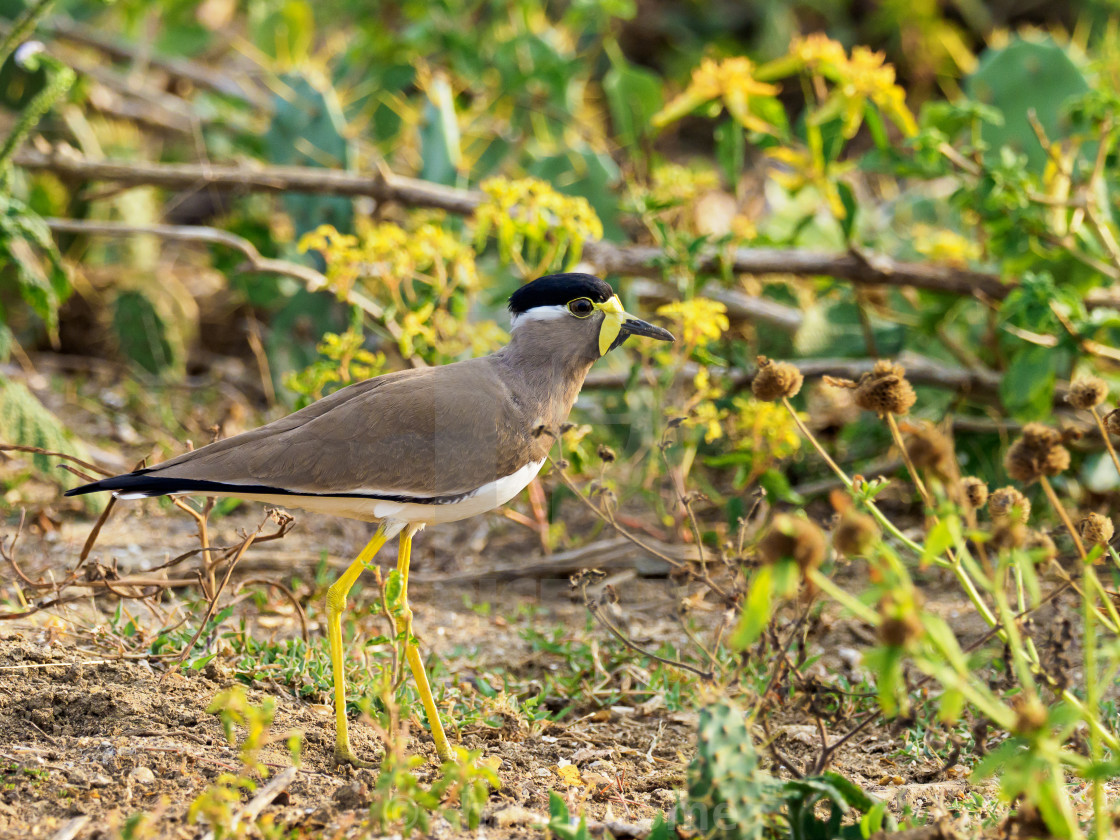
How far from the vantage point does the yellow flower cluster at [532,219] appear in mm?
4152

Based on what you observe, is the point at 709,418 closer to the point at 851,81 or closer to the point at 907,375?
the point at 907,375

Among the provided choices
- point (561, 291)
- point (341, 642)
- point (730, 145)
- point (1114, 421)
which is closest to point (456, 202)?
point (730, 145)

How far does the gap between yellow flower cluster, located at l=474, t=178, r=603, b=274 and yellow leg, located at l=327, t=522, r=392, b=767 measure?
Answer: 1581 mm

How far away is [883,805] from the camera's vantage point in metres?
2.37

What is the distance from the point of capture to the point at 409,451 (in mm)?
2988

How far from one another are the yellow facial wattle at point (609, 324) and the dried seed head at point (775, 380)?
24.8 inches

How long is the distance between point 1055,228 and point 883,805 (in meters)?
3.37

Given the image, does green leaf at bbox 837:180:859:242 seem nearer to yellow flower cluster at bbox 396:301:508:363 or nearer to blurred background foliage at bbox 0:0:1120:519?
blurred background foliage at bbox 0:0:1120:519

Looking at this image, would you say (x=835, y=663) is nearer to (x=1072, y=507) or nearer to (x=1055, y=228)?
(x=1072, y=507)

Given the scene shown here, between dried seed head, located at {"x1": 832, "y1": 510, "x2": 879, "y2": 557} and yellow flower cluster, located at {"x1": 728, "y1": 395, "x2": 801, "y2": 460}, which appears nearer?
dried seed head, located at {"x1": 832, "y1": 510, "x2": 879, "y2": 557}

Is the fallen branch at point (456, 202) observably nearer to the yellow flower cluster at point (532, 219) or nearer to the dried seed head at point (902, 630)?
the yellow flower cluster at point (532, 219)

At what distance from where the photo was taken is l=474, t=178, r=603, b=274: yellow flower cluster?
4152mm

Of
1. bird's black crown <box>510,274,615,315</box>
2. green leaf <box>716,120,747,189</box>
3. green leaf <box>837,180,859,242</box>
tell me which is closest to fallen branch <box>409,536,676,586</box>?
bird's black crown <box>510,274,615,315</box>

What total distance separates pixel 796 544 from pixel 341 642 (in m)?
1.48
